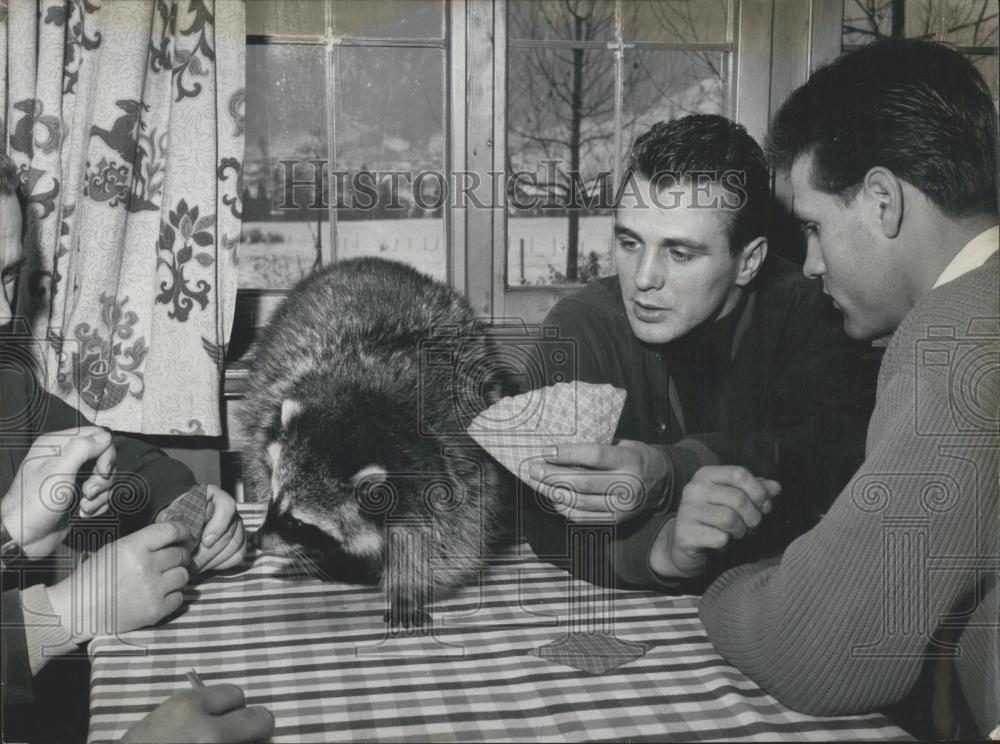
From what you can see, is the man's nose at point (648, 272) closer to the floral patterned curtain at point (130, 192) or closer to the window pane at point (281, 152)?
the window pane at point (281, 152)

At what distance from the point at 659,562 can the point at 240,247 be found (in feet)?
3.31

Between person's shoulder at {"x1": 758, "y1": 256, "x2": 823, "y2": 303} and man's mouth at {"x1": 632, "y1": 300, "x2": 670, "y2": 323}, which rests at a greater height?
person's shoulder at {"x1": 758, "y1": 256, "x2": 823, "y2": 303}

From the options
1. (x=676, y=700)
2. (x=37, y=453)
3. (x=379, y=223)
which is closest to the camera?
(x=676, y=700)

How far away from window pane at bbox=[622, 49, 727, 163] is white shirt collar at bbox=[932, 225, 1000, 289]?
2.17ft

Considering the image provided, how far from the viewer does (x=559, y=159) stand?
1605 mm

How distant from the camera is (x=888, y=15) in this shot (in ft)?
4.87

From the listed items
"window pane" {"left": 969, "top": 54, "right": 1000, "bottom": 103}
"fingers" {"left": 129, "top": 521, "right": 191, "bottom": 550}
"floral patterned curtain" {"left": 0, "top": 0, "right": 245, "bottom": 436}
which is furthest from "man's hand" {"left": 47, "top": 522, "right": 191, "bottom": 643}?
"window pane" {"left": 969, "top": 54, "right": 1000, "bottom": 103}

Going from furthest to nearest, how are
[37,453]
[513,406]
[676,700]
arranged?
[513,406] < [37,453] < [676,700]

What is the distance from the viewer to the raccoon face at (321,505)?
1.39m

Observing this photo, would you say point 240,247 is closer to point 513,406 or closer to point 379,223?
point 379,223

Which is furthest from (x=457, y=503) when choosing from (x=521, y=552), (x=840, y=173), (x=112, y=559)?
(x=840, y=173)

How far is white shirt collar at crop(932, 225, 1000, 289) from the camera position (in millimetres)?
1094

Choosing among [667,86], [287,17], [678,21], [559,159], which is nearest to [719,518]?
[559,159]

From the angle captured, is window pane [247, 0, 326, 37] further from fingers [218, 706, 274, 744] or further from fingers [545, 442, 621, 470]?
fingers [218, 706, 274, 744]
